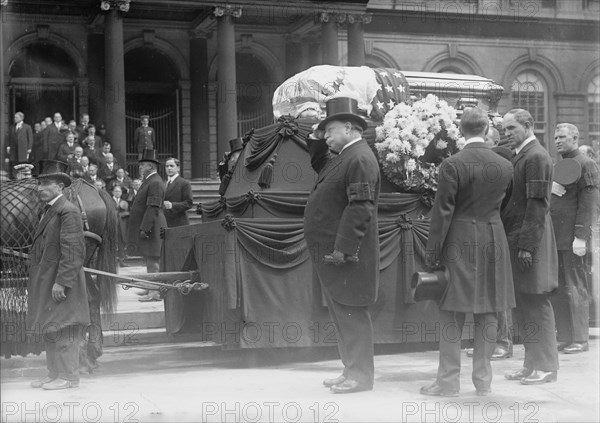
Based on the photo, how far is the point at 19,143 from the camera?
20.6m

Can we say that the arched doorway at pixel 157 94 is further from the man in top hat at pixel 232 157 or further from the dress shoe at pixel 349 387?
the dress shoe at pixel 349 387

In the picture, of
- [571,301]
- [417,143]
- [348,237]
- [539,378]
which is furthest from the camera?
[417,143]

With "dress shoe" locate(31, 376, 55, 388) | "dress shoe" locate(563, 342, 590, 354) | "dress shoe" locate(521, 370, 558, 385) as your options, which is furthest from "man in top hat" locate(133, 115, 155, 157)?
"dress shoe" locate(521, 370, 558, 385)

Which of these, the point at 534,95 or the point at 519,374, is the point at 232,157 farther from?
the point at 534,95

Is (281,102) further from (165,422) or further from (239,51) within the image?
(239,51)

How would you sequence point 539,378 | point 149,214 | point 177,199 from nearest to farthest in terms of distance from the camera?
point 539,378, point 149,214, point 177,199

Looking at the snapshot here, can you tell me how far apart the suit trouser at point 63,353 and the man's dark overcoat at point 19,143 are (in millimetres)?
14237

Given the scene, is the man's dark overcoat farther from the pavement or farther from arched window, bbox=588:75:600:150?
arched window, bbox=588:75:600:150

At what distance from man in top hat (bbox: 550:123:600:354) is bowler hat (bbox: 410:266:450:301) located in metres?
2.56

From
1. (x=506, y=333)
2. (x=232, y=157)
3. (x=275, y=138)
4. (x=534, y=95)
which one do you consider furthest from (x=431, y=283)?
(x=534, y=95)

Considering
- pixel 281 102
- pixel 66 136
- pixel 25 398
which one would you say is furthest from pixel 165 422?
pixel 66 136

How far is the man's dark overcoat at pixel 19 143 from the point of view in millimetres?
20578

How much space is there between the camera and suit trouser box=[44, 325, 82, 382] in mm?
7008

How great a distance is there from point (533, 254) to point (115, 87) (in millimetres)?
18231
